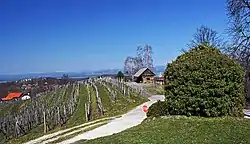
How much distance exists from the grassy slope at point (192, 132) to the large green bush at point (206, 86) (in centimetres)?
87

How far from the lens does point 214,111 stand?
15352mm

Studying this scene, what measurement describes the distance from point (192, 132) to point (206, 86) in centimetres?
340

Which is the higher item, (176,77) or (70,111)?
(176,77)

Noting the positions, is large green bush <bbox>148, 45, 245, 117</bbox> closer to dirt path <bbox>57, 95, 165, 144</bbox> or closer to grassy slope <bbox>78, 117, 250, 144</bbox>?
grassy slope <bbox>78, 117, 250, 144</bbox>

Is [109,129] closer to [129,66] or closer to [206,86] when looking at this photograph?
[206,86]

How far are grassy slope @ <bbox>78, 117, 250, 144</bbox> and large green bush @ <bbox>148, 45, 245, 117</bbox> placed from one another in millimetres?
871

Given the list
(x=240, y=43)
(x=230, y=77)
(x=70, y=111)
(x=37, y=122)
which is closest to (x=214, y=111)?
(x=230, y=77)

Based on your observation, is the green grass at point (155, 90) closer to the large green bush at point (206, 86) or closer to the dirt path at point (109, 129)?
the dirt path at point (109, 129)

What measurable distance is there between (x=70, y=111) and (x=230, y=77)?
27.6 m

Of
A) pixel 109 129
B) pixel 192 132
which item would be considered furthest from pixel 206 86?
pixel 109 129

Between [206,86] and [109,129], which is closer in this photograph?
[206,86]

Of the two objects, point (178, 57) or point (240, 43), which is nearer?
point (178, 57)

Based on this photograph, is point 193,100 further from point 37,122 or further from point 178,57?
point 37,122

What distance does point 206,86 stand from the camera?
1530 cm
